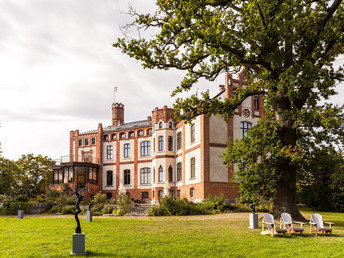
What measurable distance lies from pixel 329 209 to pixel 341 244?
17220 millimetres

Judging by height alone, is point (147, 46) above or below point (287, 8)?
below

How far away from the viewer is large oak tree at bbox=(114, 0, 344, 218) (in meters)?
14.4

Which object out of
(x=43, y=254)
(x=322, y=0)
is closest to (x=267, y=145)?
(x=322, y=0)

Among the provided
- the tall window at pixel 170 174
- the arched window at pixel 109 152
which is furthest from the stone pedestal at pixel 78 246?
the arched window at pixel 109 152

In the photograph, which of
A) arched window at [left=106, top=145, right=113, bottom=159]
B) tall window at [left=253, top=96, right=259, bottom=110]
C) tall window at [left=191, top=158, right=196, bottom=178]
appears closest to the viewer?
tall window at [left=191, top=158, right=196, bottom=178]

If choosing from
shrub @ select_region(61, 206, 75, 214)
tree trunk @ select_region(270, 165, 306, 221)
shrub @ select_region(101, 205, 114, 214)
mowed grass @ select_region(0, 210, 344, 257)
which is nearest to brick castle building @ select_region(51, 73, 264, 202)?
shrub @ select_region(101, 205, 114, 214)

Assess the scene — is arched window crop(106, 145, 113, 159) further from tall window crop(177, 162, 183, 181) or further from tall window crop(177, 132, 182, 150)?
tall window crop(177, 162, 183, 181)

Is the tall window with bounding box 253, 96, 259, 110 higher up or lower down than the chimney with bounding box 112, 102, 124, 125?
lower down

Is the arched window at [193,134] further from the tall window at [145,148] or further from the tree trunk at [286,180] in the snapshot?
the tree trunk at [286,180]

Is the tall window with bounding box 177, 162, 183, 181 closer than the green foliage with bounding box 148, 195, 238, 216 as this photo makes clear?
No

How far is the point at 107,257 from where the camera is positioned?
9.50 meters

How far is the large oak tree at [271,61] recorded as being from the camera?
565 inches

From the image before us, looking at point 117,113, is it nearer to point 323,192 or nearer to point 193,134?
point 193,134

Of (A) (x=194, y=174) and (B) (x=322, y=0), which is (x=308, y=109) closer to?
(B) (x=322, y=0)
